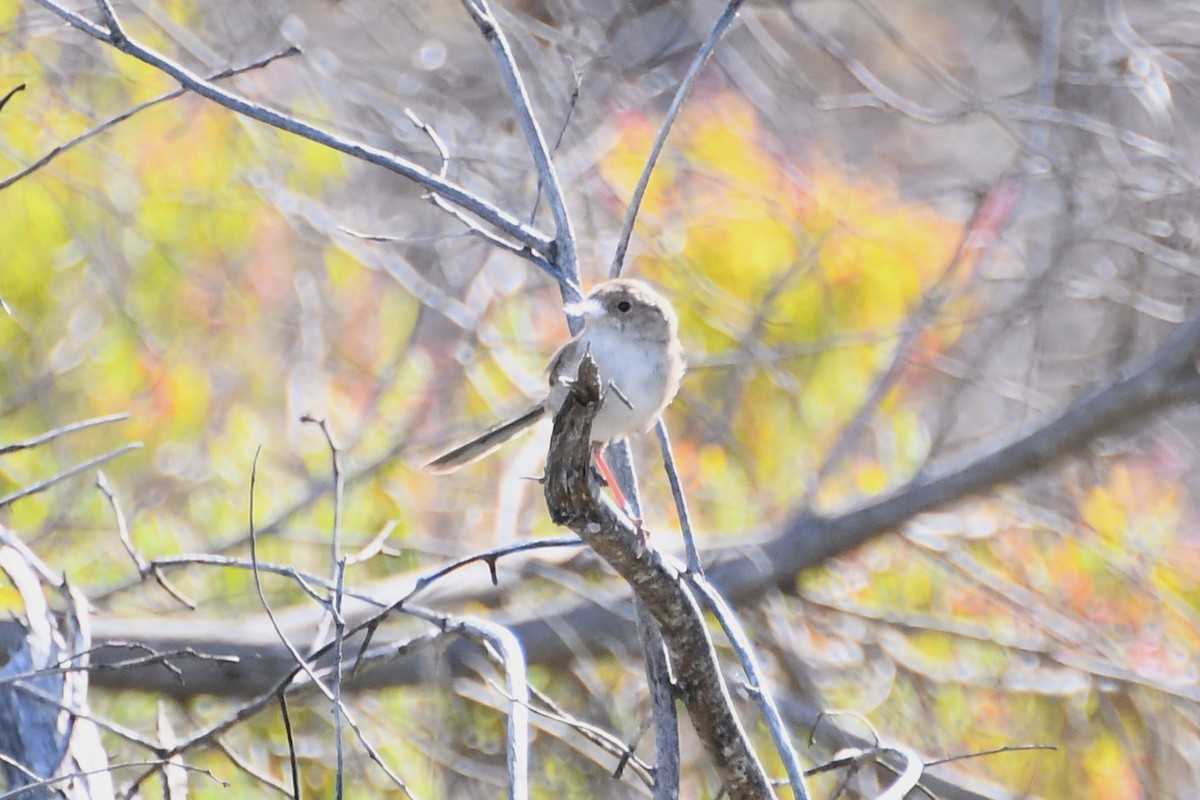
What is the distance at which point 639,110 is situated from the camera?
762 cm

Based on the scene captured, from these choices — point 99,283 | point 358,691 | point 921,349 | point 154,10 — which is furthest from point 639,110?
point 358,691

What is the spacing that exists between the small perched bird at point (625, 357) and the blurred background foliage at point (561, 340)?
6.24 ft

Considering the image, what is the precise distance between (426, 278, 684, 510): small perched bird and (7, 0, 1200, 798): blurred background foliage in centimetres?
190

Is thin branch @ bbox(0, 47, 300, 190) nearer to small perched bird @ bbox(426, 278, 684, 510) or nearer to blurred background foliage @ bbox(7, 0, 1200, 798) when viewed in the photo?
small perched bird @ bbox(426, 278, 684, 510)

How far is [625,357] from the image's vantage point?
3717 mm

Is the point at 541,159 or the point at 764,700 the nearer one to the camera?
the point at 764,700

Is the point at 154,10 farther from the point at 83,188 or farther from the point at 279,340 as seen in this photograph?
the point at 279,340

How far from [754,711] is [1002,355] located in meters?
4.54

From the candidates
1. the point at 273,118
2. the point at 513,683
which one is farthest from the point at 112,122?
the point at 513,683

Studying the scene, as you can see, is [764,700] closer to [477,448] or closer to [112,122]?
[112,122]

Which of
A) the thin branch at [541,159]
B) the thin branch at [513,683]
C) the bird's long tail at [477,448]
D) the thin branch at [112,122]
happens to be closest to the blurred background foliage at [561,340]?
Result: the bird's long tail at [477,448]

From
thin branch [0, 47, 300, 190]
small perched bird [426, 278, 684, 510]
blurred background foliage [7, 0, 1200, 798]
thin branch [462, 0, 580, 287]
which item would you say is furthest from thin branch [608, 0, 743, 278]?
blurred background foliage [7, 0, 1200, 798]

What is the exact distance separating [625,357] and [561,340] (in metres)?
3.88

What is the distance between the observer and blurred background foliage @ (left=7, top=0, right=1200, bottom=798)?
20.0 ft
